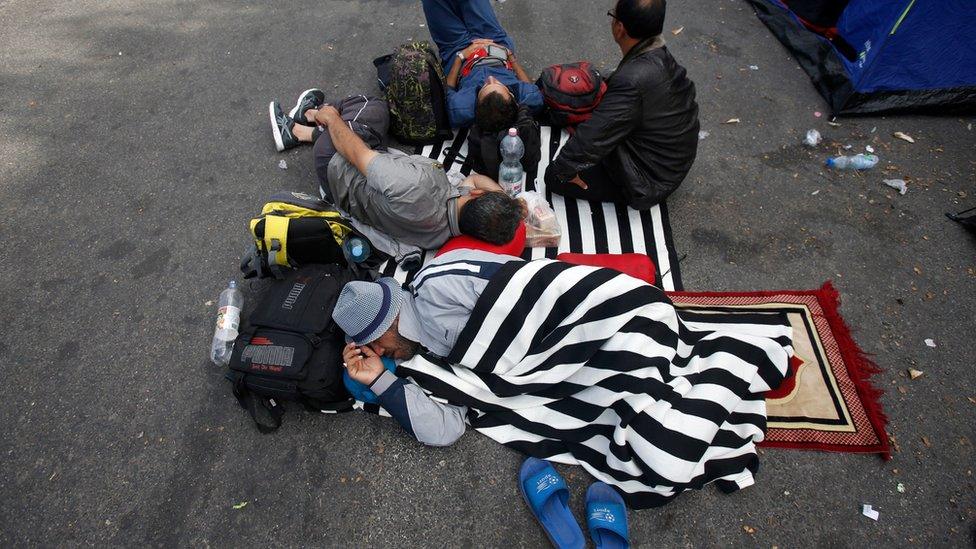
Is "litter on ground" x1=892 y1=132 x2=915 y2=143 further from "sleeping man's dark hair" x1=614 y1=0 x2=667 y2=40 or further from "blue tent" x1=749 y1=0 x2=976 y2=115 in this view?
"sleeping man's dark hair" x1=614 y1=0 x2=667 y2=40

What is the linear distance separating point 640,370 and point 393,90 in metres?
2.91

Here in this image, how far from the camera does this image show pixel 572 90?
3.83 m

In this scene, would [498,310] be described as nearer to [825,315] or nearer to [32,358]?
[825,315]

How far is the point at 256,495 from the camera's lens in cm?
249

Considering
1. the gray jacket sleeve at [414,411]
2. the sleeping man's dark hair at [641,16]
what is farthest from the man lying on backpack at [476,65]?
the gray jacket sleeve at [414,411]

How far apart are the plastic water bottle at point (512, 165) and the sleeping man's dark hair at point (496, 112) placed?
4.2 inches

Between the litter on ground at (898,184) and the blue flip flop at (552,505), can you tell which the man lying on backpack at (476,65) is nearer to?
the blue flip flop at (552,505)

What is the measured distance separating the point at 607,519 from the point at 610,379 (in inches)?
26.1

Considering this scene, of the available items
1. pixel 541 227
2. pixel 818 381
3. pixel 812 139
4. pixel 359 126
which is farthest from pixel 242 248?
pixel 812 139

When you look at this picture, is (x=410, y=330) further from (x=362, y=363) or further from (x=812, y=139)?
(x=812, y=139)

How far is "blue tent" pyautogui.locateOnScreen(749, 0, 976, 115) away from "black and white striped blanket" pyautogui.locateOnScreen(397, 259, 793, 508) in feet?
9.79

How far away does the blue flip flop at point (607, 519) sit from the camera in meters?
2.25

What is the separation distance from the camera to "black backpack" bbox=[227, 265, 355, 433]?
8.13 feet

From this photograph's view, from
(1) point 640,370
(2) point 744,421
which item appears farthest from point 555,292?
(2) point 744,421
